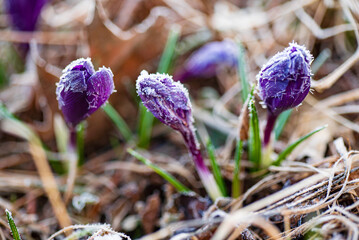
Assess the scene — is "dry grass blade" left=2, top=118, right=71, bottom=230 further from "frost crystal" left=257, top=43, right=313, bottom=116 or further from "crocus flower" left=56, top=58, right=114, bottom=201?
"frost crystal" left=257, top=43, right=313, bottom=116

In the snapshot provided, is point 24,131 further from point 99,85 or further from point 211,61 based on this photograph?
point 211,61

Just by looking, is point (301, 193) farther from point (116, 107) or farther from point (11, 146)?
point (11, 146)

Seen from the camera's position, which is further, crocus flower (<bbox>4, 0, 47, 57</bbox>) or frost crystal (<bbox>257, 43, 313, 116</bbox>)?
crocus flower (<bbox>4, 0, 47, 57</bbox>)

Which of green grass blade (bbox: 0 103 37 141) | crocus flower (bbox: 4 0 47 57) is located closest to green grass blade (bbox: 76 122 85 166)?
green grass blade (bbox: 0 103 37 141)

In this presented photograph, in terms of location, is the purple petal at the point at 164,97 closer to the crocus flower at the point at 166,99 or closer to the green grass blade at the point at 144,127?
the crocus flower at the point at 166,99

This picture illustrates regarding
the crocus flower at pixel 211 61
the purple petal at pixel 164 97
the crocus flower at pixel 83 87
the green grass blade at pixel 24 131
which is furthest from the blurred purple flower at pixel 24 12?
the purple petal at pixel 164 97

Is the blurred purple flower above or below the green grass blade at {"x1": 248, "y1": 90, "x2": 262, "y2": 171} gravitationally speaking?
above

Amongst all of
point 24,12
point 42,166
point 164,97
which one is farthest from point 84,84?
point 24,12
